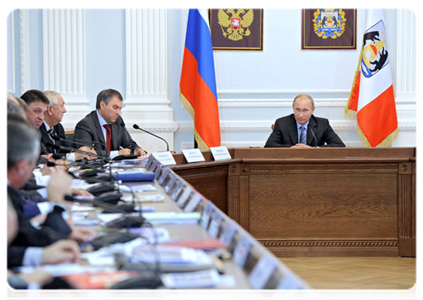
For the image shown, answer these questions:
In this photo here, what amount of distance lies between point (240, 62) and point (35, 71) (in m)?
2.23

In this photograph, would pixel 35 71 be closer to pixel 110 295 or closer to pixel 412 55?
pixel 412 55

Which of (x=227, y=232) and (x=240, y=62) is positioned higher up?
(x=240, y=62)

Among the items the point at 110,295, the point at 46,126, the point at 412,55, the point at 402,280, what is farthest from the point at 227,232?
the point at 412,55

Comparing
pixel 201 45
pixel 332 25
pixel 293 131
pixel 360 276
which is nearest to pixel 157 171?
pixel 360 276

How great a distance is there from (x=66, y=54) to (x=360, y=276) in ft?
13.4

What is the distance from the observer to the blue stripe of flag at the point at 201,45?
20.7ft

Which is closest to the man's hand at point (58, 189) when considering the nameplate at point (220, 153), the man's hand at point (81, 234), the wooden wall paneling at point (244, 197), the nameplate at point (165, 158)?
the man's hand at point (81, 234)

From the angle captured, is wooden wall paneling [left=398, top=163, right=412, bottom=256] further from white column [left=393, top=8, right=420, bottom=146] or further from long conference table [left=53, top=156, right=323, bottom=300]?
long conference table [left=53, top=156, right=323, bottom=300]

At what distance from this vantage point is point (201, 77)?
6.30m

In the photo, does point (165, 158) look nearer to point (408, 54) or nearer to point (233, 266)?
point (233, 266)

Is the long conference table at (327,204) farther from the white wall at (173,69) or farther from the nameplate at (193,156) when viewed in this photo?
the white wall at (173,69)

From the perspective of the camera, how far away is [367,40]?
6.37 m

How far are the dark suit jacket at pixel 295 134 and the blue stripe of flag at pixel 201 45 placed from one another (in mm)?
1139

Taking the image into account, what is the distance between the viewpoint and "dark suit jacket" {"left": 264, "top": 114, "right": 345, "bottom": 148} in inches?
213
